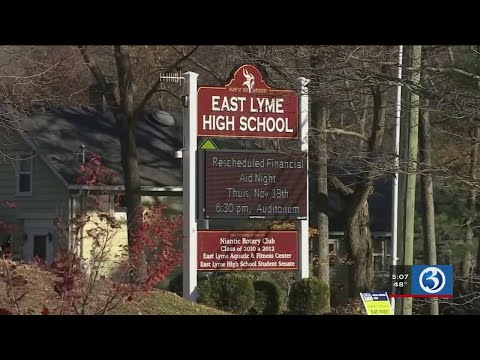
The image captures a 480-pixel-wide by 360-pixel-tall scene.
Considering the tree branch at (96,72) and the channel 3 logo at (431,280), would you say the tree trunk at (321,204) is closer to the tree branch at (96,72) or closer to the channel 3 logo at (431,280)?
the tree branch at (96,72)

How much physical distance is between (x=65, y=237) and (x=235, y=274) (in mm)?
7268

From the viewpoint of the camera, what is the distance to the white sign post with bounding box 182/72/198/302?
16.3 m

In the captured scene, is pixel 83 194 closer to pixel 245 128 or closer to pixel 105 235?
pixel 245 128

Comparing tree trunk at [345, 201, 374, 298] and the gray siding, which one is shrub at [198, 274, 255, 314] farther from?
the gray siding

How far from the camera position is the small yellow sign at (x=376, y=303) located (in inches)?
546

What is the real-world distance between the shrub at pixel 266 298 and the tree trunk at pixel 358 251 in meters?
7.27

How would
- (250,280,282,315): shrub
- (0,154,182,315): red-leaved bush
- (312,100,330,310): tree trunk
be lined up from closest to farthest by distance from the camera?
(0,154,182,315): red-leaved bush < (250,280,282,315): shrub < (312,100,330,310): tree trunk

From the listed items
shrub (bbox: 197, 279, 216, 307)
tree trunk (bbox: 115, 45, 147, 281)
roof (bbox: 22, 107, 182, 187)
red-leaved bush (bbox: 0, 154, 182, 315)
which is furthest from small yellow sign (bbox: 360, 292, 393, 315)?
roof (bbox: 22, 107, 182, 187)

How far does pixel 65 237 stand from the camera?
1070 centimetres

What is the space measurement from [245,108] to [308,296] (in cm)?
377

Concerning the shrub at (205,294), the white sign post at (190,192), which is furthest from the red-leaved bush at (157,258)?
the shrub at (205,294)

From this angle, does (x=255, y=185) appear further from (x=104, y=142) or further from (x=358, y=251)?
(x=104, y=142)

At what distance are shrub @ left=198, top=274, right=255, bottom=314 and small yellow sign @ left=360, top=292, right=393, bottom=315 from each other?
3.47 metres
